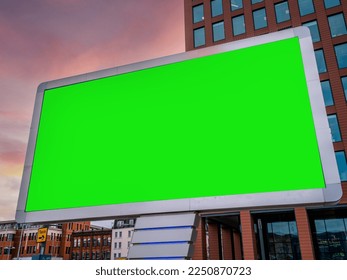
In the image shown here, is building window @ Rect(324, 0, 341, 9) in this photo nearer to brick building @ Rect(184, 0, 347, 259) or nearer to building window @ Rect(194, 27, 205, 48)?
brick building @ Rect(184, 0, 347, 259)

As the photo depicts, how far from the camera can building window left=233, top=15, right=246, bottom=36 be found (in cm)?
2758

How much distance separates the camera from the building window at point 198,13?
29.9 metres

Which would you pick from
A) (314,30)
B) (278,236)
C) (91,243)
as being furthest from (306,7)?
(91,243)

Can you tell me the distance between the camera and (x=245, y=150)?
223 cm

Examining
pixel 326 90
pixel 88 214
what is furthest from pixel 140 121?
pixel 326 90

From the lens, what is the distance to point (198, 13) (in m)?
30.3

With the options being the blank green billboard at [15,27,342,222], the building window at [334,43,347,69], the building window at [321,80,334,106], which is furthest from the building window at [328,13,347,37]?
the blank green billboard at [15,27,342,222]

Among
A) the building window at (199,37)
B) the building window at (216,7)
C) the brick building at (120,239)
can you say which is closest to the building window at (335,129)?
the building window at (199,37)

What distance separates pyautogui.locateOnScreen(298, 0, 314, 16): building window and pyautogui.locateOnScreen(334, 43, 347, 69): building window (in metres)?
4.19

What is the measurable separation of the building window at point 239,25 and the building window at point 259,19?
1064 mm

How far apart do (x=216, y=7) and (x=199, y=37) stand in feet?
11.9

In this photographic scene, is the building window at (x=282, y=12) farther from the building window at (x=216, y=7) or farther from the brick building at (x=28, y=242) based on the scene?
the brick building at (x=28, y=242)

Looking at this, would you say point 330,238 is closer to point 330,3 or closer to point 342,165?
point 342,165
